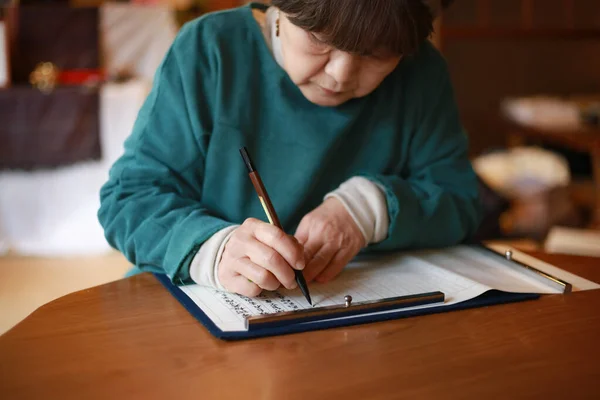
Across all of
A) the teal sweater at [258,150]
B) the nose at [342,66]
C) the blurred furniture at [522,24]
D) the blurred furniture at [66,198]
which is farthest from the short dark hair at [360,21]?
the blurred furniture at [522,24]

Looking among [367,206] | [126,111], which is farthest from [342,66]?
[126,111]

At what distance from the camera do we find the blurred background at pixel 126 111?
262 centimetres

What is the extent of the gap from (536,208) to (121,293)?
83.1 inches

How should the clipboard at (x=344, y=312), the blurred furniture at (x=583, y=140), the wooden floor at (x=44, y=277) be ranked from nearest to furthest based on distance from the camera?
the clipboard at (x=344, y=312) < the wooden floor at (x=44, y=277) < the blurred furniture at (x=583, y=140)

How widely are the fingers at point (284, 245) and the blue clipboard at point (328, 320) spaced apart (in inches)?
2.9

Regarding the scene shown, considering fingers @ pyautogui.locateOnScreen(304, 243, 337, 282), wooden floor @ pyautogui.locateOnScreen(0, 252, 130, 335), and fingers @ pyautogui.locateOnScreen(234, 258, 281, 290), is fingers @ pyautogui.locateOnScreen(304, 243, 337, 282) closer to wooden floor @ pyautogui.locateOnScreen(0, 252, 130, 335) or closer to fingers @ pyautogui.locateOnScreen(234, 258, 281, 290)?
fingers @ pyautogui.locateOnScreen(234, 258, 281, 290)

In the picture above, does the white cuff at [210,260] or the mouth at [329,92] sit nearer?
the white cuff at [210,260]

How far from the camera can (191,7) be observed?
3258 millimetres

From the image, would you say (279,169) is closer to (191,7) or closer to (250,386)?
(250,386)

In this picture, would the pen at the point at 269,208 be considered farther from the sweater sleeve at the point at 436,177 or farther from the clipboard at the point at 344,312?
the sweater sleeve at the point at 436,177

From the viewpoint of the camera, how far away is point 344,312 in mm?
667

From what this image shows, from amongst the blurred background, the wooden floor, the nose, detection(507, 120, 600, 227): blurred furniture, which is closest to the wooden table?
the nose

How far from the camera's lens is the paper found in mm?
691

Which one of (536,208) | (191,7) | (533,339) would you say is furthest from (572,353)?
(191,7)
